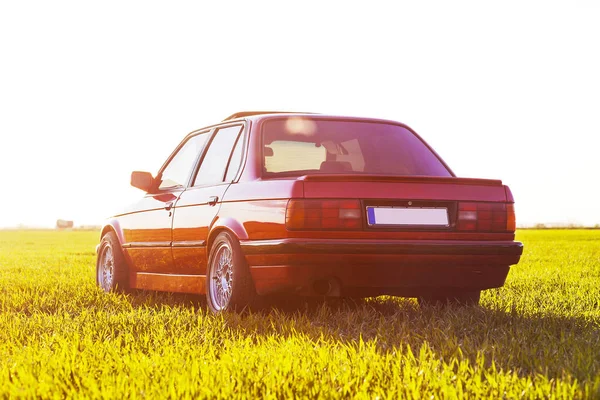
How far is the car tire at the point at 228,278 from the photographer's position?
639cm

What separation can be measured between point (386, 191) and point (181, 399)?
2.64 m

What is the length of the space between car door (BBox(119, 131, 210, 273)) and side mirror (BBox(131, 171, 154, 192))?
121mm

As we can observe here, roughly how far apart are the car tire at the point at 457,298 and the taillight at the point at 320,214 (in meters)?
1.56

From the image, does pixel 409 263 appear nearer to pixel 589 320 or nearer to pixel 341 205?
pixel 341 205

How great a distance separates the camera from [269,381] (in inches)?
161

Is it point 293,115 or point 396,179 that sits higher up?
point 293,115

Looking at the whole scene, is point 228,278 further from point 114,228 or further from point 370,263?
point 114,228

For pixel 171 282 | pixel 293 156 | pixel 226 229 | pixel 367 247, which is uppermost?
pixel 293 156

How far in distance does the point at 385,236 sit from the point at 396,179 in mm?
415

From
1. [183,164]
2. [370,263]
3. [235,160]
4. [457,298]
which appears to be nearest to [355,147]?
[235,160]

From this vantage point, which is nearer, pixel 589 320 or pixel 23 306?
pixel 589 320

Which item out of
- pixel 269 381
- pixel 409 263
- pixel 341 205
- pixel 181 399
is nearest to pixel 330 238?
pixel 341 205

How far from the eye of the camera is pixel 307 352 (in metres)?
4.73

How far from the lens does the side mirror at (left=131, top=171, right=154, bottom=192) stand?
28.3 feet
